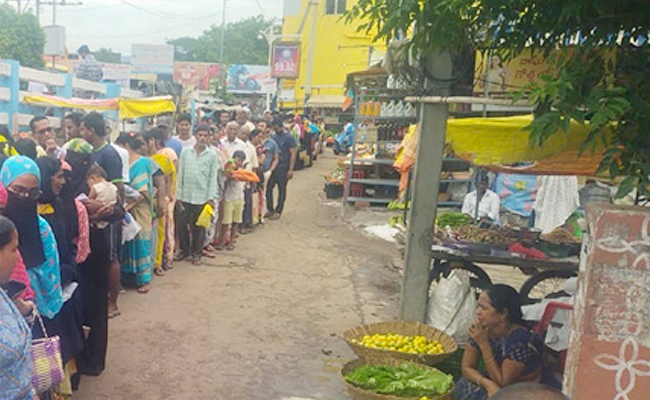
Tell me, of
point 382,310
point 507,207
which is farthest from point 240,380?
point 507,207

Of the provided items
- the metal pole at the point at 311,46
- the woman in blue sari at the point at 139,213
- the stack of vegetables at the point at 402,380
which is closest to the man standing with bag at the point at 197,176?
the woman in blue sari at the point at 139,213

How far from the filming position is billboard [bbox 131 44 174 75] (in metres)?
42.5

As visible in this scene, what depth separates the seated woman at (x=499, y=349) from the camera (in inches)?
167

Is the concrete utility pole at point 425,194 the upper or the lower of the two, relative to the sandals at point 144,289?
upper

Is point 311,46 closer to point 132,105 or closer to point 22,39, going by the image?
point 22,39

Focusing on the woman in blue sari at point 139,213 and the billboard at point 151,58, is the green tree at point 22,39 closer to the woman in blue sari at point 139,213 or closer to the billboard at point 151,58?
the billboard at point 151,58

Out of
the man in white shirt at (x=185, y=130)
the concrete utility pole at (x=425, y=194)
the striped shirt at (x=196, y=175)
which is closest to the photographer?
the concrete utility pole at (x=425, y=194)

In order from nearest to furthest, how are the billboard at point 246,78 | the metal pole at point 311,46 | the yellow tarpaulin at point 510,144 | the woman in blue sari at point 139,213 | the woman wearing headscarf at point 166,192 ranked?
the yellow tarpaulin at point 510,144 < the woman in blue sari at point 139,213 < the woman wearing headscarf at point 166,192 < the metal pole at point 311,46 < the billboard at point 246,78

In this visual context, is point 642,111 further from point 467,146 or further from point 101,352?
point 101,352

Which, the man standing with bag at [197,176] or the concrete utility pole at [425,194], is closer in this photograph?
the concrete utility pole at [425,194]

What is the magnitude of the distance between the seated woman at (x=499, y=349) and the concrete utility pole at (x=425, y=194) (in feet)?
3.75

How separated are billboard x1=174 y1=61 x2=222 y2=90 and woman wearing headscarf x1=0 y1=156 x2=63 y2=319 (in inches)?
2164

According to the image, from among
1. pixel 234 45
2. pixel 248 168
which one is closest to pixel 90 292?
pixel 248 168

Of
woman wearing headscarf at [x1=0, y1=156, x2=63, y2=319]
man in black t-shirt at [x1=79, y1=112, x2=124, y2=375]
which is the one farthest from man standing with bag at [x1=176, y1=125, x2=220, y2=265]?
woman wearing headscarf at [x1=0, y1=156, x2=63, y2=319]
